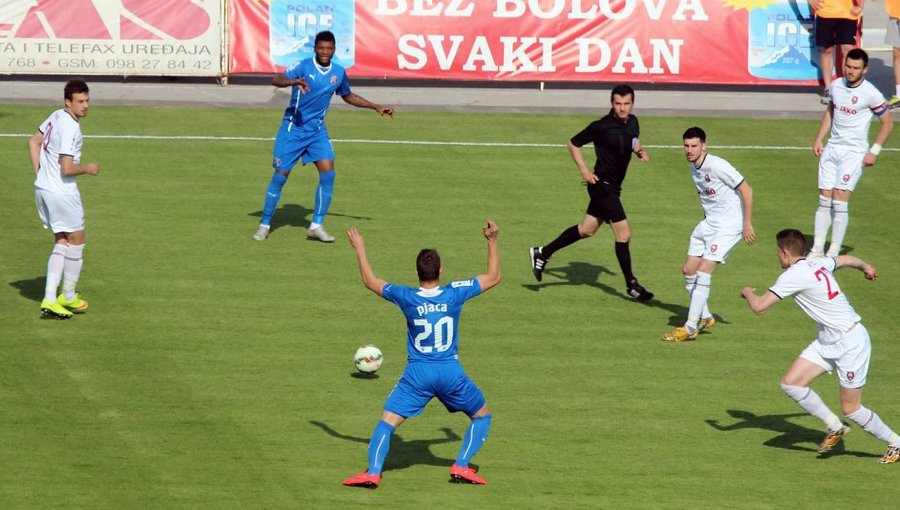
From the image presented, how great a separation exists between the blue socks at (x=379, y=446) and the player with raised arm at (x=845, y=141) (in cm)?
864

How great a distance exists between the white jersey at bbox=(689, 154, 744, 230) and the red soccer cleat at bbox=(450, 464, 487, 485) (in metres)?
5.23

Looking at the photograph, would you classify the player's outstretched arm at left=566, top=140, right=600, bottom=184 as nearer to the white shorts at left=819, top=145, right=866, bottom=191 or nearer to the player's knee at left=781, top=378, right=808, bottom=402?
the white shorts at left=819, top=145, right=866, bottom=191

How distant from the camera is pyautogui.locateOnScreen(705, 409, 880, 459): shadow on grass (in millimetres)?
12859

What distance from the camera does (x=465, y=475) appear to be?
1162 cm

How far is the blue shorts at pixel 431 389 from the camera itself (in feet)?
37.1

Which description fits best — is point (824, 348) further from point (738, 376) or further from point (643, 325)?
point (643, 325)

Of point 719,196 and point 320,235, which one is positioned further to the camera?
point 320,235

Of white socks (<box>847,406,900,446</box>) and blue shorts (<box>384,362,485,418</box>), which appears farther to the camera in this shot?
white socks (<box>847,406,900,446</box>)

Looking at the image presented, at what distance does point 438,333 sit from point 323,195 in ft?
25.5

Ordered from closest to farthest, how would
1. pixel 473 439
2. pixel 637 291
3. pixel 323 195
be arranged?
pixel 473 439 → pixel 637 291 → pixel 323 195

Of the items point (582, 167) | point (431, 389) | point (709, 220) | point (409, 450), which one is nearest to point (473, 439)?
point (431, 389)

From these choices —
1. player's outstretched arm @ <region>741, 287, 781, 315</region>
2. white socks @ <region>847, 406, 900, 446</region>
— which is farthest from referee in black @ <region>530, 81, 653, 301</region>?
white socks @ <region>847, 406, 900, 446</region>

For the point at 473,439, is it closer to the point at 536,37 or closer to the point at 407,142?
the point at 407,142

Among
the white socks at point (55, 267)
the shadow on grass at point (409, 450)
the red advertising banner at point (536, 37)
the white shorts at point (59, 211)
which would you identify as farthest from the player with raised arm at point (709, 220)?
the red advertising banner at point (536, 37)
